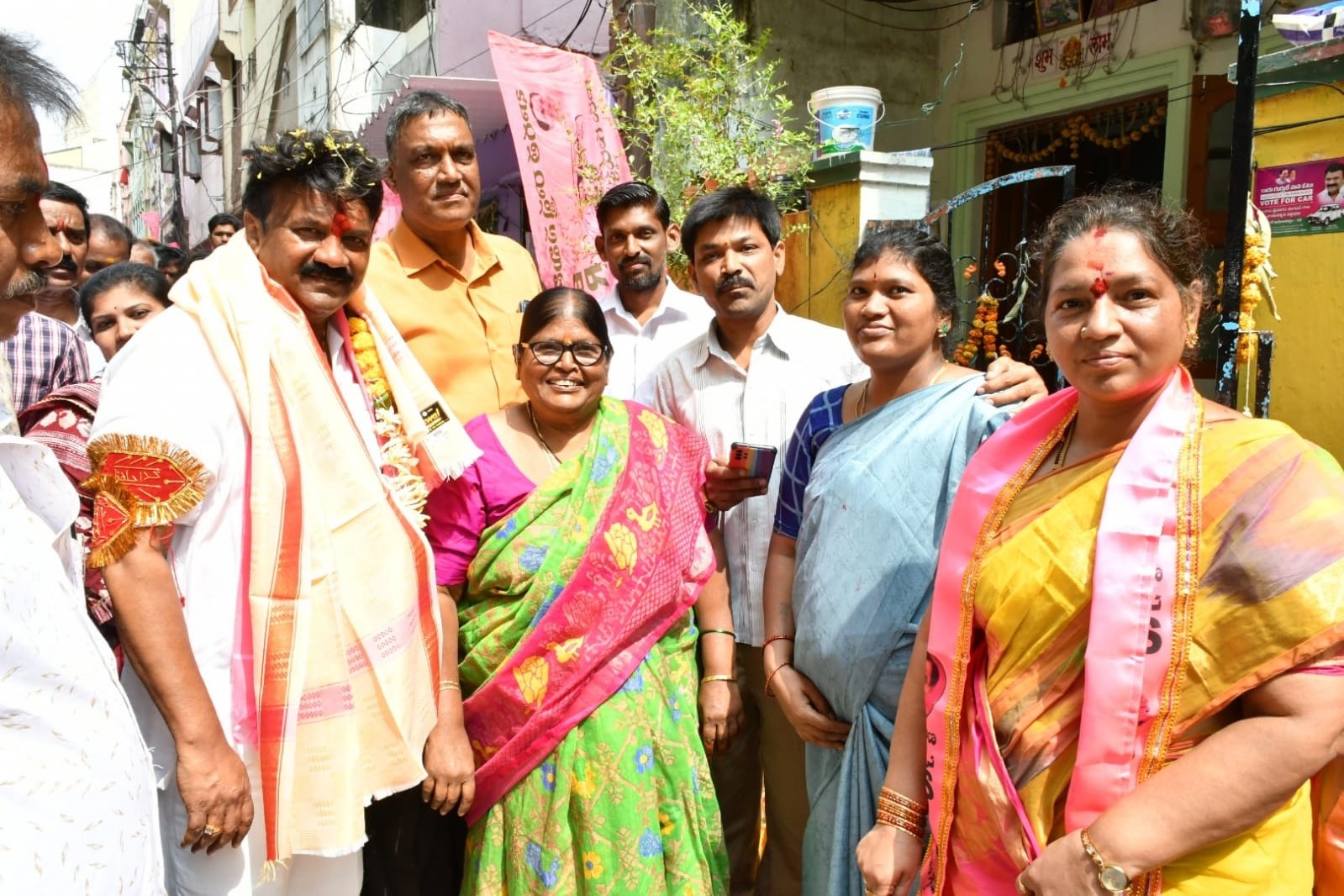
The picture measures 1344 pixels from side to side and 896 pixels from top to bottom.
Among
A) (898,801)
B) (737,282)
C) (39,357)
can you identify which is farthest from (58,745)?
(39,357)

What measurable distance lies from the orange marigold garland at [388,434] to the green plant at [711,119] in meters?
3.57

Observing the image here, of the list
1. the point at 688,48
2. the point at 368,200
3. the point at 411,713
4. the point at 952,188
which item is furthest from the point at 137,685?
the point at 952,188

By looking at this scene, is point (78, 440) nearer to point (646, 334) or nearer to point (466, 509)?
point (466, 509)

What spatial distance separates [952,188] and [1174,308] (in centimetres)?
661

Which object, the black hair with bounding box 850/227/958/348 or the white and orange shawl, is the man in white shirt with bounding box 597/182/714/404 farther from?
the white and orange shawl

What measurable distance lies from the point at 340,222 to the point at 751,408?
129 centimetres

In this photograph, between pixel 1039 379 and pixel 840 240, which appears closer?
pixel 1039 379

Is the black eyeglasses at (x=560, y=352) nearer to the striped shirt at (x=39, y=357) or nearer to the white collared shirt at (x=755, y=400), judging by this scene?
the white collared shirt at (x=755, y=400)

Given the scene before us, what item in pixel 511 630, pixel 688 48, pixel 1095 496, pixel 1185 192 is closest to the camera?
pixel 1095 496

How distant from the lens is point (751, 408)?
2.85 meters

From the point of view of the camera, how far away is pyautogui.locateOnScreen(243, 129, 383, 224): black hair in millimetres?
2070

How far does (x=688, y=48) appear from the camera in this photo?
19.1ft

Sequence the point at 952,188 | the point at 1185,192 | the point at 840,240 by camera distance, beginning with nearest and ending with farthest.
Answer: the point at 840,240 < the point at 1185,192 < the point at 952,188

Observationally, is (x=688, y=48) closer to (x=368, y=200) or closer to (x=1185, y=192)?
(x=1185, y=192)
